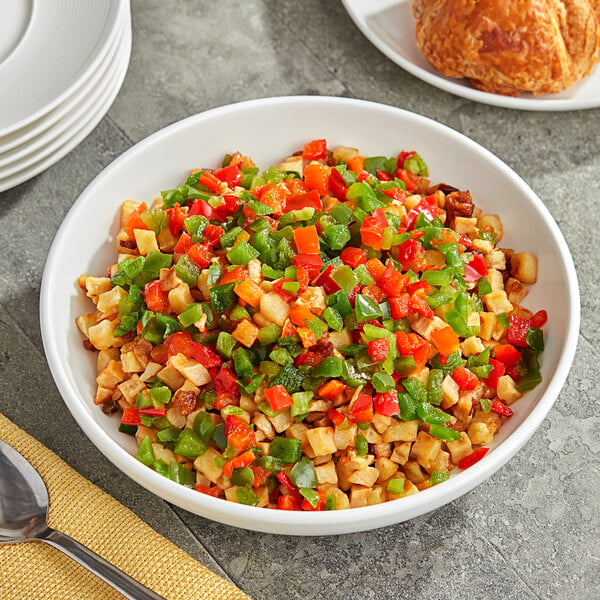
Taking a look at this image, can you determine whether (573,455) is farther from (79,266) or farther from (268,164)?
(79,266)

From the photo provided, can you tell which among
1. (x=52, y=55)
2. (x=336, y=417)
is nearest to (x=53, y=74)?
(x=52, y=55)

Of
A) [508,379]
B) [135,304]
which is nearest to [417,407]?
[508,379]

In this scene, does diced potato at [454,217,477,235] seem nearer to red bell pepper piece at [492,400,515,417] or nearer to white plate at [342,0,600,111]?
red bell pepper piece at [492,400,515,417]

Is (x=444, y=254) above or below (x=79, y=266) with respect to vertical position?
below

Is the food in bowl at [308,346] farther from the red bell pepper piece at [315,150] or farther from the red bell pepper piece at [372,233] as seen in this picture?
the red bell pepper piece at [315,150]

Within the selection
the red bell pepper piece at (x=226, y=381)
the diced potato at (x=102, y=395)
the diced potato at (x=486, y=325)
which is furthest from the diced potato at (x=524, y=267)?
the diced potato at (x=102, y=395)

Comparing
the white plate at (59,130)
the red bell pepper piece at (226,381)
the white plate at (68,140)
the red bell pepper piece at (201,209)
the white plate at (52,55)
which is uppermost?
the white plate at (52,55)
